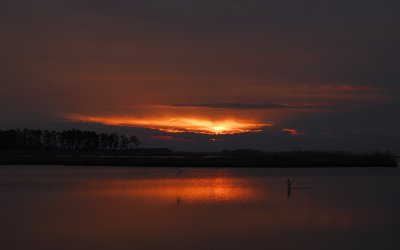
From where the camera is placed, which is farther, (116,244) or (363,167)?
(363,167)

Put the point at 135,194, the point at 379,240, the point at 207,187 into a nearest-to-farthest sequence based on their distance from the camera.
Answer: the point at 379,240
the point at 135,194
the point at 207,187

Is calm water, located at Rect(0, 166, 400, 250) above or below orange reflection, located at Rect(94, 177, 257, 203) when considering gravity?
below

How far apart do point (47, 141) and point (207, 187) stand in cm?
13224

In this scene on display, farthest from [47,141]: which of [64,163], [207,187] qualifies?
[207,187]

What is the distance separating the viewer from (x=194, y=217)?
76.5ft

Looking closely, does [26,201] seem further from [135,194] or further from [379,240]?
[379,240]

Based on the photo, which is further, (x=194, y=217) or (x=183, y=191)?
(x=183, y=191)

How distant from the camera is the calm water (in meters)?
17.8

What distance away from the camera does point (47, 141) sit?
162 m

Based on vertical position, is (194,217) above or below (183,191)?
below

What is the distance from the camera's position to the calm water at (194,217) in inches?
699

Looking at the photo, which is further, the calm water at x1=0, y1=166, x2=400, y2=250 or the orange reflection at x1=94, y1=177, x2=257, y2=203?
the orange reflection at x1=94, y1=177, x2=257, y2=203

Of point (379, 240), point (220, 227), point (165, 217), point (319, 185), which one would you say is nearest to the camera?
point (379, 240)

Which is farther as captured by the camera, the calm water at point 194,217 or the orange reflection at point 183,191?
the orange reflection at point 183,191
